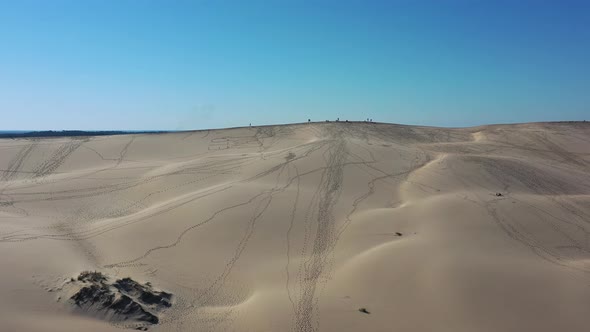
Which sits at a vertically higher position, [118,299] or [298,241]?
[118,299]

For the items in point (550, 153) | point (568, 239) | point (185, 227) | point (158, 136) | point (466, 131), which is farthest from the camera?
point (466, 131)

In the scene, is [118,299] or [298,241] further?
[298,241]

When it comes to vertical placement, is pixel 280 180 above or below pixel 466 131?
below

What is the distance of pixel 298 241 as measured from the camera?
12391mm

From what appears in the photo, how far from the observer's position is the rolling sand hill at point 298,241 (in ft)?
25.6

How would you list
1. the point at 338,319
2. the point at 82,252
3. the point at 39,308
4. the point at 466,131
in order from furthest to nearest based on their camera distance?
the point at 466,131, the point at 82,252, the point at 338,319, the point at 39,308

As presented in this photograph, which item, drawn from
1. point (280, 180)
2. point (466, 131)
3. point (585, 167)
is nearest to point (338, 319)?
point (280, 180)

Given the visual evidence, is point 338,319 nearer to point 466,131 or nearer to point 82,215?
point 82,215

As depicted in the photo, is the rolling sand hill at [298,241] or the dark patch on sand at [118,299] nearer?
the dark patch on sand at [118,299]

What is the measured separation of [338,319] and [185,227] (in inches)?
275

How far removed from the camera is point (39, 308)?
7078mm

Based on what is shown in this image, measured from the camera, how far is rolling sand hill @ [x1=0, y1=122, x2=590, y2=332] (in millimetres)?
7793

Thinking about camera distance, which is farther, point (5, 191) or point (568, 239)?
point (5, 191)

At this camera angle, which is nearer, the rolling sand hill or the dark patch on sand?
the dark patch on sand
